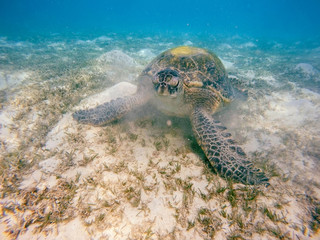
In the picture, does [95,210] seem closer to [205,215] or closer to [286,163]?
[205,215]

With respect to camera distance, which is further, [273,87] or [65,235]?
[273,87]

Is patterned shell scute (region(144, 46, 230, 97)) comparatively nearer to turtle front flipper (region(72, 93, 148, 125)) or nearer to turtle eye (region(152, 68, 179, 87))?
turtle eye (region(152, 68, 179, 87))

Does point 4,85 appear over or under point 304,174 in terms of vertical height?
under

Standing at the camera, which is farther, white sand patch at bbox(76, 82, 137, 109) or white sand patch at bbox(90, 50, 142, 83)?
white sand patch at bbox(90, 50, 142, 83)

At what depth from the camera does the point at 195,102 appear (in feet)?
12.1

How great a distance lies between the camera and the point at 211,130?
2934 mm

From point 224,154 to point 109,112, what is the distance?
2750 millimetres

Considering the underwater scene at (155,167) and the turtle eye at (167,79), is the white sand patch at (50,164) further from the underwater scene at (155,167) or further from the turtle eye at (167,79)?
the turtle eye at (167,79)

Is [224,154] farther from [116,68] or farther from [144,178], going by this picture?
[116,68]

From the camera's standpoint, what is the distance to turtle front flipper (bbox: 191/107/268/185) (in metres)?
2.39

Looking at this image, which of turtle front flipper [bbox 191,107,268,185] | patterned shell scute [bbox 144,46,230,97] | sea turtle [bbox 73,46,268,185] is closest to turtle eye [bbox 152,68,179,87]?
sea turtle [bbox 73,46,268,185]

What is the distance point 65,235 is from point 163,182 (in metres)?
1.40

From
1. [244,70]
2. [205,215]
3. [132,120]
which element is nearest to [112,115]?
[132,120]

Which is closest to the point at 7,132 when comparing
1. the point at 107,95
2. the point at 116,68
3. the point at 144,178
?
the point at 107,95
